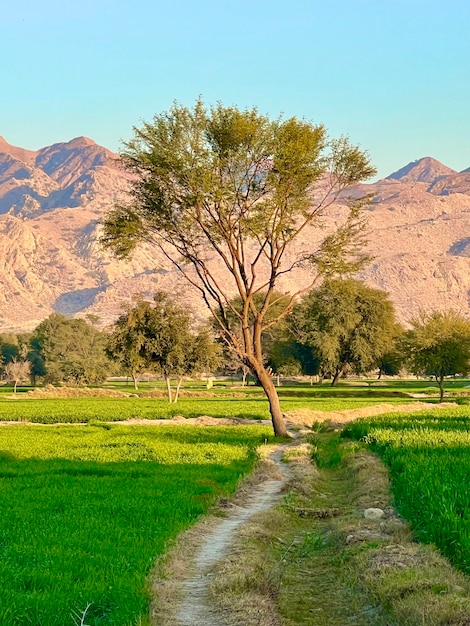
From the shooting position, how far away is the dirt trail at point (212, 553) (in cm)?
886

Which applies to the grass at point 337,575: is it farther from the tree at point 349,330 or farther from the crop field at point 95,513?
the tree at point 349,330

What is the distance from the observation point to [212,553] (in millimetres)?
12070

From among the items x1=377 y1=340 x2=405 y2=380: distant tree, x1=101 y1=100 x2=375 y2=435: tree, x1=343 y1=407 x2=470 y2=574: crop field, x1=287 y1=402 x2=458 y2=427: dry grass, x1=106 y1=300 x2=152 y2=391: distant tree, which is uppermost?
x1=101 y1=100 x2=375 y2=435: tree

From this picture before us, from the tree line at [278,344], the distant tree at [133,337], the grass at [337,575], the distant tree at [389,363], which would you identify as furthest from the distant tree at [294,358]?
the grass at [337,575]

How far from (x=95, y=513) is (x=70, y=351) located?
139231 mm

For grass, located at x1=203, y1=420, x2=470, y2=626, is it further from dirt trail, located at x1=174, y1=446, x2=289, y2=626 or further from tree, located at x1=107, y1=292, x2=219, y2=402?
tree, located at x1=107, y1=292, x2=219, y2=402

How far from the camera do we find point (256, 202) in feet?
112

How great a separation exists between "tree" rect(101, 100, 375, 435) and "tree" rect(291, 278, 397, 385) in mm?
65917

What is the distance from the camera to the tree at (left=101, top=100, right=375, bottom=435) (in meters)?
33.1

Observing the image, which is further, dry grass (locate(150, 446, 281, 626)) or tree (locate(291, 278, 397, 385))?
tree (locate(291, 278, 397, 385))

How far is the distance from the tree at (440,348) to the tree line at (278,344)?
0.11 meters

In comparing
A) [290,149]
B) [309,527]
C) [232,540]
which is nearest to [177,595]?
[232,540]

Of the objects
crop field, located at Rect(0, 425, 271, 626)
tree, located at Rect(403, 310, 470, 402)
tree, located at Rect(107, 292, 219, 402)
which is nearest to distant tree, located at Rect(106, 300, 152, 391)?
tree, located at Rect(107, 292, 219, 402)

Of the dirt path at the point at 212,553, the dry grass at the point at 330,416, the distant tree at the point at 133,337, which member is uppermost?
the distant tree at the point at 133,337
